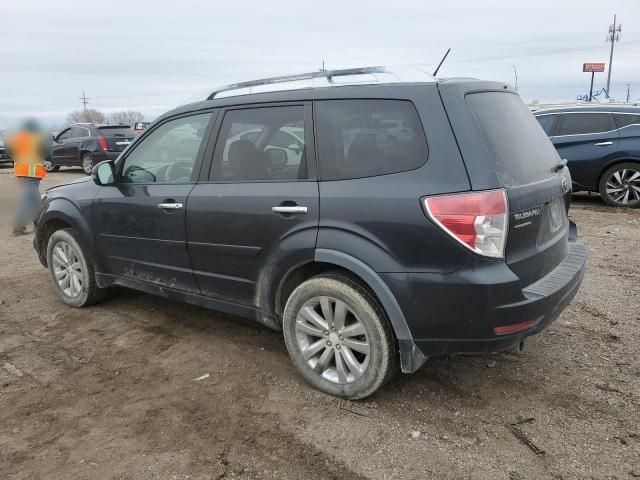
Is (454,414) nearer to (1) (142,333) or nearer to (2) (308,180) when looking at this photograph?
(2) (308,180)

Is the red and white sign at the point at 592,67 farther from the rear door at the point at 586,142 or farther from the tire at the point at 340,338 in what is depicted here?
the tire at the point at 340,338

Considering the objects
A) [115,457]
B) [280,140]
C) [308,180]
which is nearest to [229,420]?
[115,457]

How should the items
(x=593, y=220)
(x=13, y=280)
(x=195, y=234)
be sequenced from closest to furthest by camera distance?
1. (x=195, y=234)
2. (x=13, y=280)
3. (x=593, y=220)

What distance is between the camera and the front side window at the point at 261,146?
3273 millimetres

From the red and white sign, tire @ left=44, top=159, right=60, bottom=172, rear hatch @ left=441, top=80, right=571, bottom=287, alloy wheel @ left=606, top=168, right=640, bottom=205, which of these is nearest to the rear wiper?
rear hatch @ left=441, top=80, right=571, bottom=287

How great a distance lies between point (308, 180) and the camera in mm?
3148

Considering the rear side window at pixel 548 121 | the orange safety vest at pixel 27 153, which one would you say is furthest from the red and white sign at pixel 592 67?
the orange safety vest at pixel 27 153

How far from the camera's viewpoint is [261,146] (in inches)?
135

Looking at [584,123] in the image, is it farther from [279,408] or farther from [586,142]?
[279,408]

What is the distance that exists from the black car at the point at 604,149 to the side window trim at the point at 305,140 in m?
6.92

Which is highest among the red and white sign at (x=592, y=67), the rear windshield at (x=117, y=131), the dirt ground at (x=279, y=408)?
the red and white sign at (x=592, y=67)

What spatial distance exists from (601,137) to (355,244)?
793 centimetres

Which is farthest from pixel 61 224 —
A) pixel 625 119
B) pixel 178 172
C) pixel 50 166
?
pixel 50 166

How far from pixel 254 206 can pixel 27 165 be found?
670 centimetres
